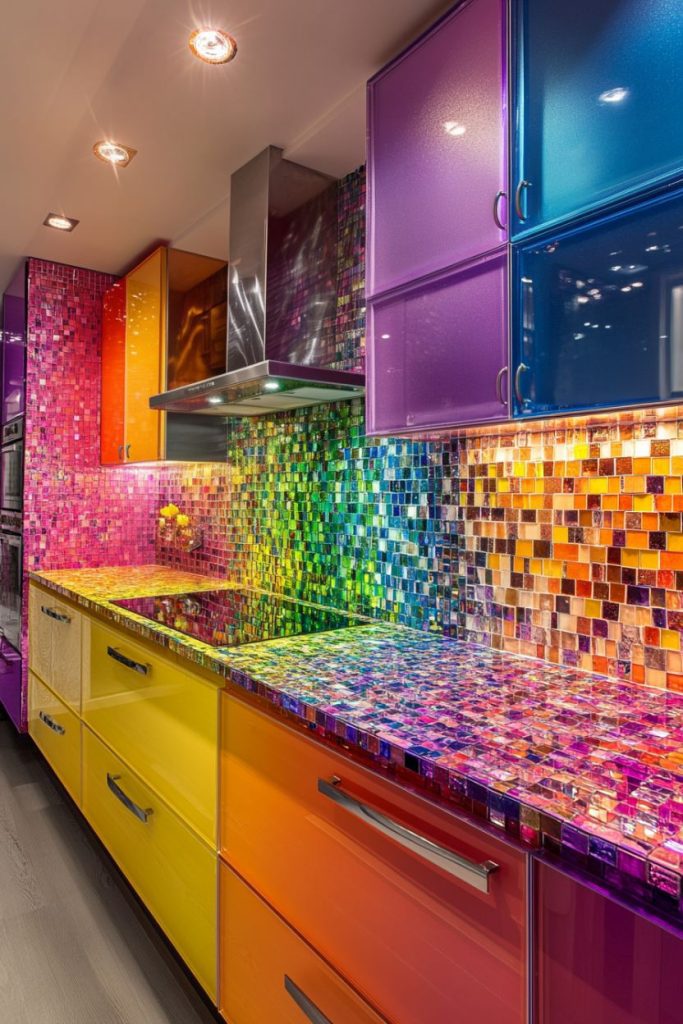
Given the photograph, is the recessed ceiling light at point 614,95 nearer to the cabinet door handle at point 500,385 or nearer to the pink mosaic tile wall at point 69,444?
the cabinet door handle at point 500,385

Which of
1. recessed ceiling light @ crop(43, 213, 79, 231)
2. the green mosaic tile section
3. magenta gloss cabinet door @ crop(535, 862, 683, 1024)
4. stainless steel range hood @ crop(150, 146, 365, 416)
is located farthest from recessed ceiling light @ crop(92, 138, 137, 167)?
magenta gloss cabinet door @ crop(535, 862, 683, 1024)

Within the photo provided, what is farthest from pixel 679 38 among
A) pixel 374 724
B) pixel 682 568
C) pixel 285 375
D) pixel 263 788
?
pixel 263 788

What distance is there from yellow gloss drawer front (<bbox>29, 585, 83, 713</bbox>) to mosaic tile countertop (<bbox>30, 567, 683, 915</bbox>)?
988 mm

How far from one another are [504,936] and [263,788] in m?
0.64

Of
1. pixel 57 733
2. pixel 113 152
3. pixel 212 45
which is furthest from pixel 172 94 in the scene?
pixel 57 733

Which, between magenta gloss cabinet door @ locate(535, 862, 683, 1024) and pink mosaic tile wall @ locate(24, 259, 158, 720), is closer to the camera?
magenta gloss cabinet door @ locate(535, 862, 683, 1024)

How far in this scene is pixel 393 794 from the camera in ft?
3.40

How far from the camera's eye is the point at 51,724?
2.89 meters

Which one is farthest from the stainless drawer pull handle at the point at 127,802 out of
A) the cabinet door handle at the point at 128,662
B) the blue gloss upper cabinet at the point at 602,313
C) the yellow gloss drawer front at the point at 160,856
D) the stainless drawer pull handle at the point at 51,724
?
the blue gloss upper cabinet at the point at 602,313

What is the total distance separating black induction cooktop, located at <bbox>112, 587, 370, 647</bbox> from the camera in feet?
5.87

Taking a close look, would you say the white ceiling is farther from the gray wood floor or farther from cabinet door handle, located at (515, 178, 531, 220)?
the gray wood floor

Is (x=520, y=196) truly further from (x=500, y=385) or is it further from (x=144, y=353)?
(x=144, y=353)

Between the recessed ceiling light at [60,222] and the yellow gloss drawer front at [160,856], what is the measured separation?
7.17 feet

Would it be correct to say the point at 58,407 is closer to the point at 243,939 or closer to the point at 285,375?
the point at 285,375
